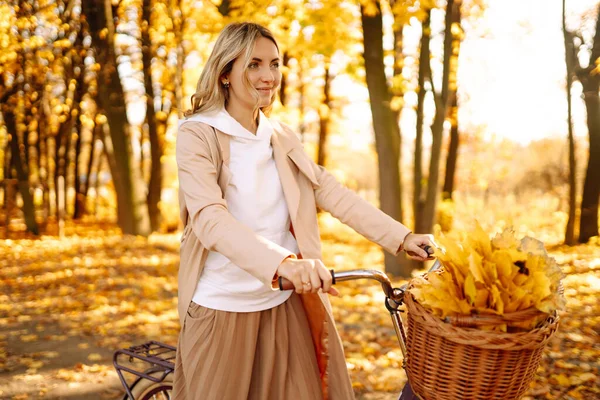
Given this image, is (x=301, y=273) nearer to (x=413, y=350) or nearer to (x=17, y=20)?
(x=413, y=350)

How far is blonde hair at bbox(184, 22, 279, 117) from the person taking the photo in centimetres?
212

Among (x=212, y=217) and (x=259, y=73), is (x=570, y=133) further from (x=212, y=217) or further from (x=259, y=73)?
(x=212, y=217)

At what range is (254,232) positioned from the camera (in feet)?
6.63

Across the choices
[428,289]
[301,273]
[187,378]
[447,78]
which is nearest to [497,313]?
[428,289]

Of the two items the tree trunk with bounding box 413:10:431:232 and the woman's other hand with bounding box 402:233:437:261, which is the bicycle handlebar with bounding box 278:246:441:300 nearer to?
the woman's other hand with bounding box 402:233:437:261

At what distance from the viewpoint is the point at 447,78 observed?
290 inches

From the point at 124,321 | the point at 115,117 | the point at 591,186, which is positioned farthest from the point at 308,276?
the point at 591,186

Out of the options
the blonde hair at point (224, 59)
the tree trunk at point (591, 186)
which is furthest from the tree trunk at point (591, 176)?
the blonde hair at point (224, 59)

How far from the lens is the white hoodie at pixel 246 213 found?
209 cm

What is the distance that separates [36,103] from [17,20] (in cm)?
308

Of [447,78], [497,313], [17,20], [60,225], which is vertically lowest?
[60,225]

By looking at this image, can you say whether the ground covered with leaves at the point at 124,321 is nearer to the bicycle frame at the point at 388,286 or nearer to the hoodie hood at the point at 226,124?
the bicycle frame at the point at 388,286

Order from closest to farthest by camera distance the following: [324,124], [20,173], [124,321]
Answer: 1. [124,321]
2. [20,173]
3. [324,124]

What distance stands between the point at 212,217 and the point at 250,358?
0.61 m
